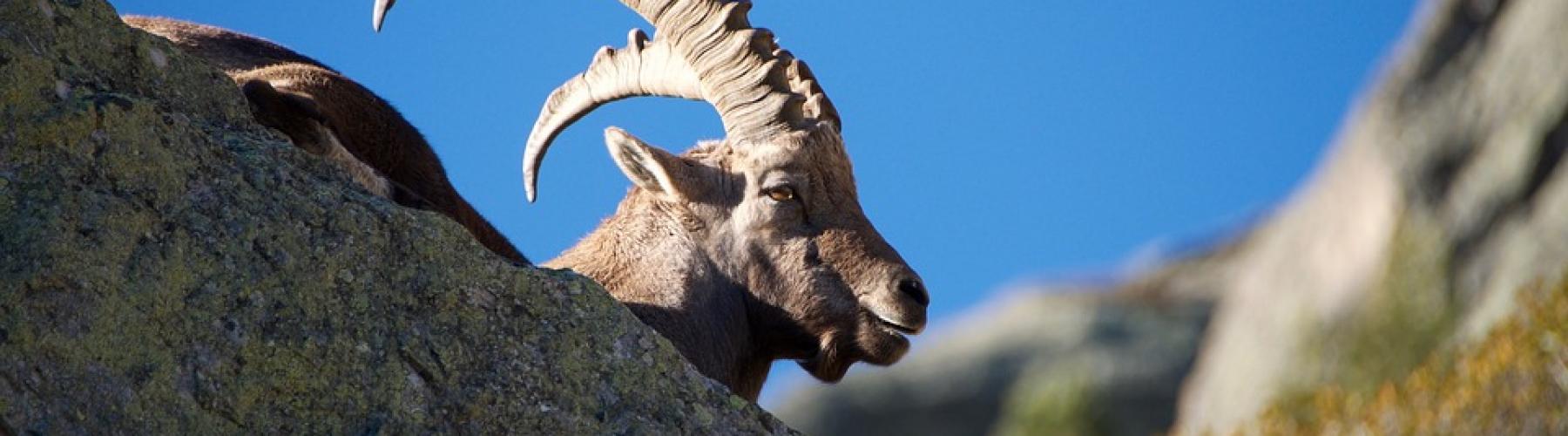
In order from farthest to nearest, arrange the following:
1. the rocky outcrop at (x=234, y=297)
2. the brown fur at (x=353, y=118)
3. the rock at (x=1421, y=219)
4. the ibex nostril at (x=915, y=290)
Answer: the rock at (x=1421, y=219) < the ibex nostril at (x=915, y=290) < the brown fur at (x=353, y=118) < the rocky outcrop at (x=234, y=297)

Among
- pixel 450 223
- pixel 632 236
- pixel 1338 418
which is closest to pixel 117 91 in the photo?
pixel 450 223

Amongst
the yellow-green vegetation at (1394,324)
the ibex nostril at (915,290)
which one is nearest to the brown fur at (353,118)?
the ibex nostril at (915,290)

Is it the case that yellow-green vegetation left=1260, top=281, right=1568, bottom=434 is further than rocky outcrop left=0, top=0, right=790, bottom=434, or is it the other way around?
yellow-green vegetation left=1260, top=281, right=1568, bottom=434

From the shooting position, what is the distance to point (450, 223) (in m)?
5.86

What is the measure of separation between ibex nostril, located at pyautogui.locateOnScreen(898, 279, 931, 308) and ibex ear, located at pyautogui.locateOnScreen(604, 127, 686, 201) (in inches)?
42.4

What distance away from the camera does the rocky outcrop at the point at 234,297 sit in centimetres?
491

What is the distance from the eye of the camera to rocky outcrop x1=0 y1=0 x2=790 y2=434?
491cm

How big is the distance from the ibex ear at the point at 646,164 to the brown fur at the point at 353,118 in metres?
0.63

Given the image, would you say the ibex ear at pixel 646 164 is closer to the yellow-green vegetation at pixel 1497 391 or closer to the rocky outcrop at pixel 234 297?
the rocky outcrop at pixel 234 297

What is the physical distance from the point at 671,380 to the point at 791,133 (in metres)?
3.29

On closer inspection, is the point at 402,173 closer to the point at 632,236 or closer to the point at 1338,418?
the point at 632,236

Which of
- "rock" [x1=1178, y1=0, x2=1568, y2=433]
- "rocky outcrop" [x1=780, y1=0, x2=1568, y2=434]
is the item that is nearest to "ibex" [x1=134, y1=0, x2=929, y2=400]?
"rocky outcrop" [x1=780, y1=0, x2=1568, y2=434]

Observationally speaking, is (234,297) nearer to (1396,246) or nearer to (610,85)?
(610,85)

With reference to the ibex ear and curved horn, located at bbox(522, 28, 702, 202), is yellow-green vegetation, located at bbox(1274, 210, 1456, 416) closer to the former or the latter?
curved horn, located at bbox(522, 28, 702, 202)
